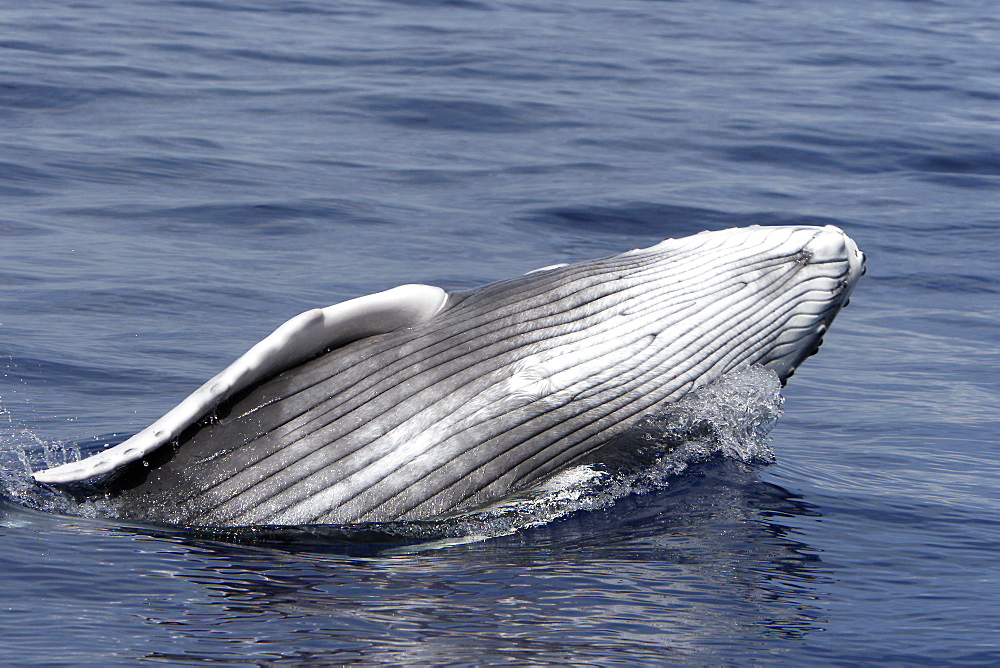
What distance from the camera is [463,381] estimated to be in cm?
809

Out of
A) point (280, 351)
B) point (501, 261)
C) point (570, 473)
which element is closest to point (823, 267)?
point (570, 473)

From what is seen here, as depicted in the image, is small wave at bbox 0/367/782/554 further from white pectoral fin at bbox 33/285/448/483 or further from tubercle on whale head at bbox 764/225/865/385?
white pectoral fin at bbox 33/285/448/483

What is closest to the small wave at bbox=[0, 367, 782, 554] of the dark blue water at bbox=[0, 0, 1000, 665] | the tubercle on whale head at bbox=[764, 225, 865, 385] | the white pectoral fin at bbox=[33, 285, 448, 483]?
the dark blue water at bbox=[0, 0, 1000, 665]

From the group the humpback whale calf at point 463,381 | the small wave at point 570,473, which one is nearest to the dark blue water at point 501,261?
the small wave at point 570,473

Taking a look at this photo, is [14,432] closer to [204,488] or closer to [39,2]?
[204,488]

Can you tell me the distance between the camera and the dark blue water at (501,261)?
21.4 ft

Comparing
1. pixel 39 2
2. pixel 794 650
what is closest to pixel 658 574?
pixel 794 650

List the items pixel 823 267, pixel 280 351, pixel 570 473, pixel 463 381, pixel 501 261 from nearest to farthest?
1. pixel 280 351
2. pixel 463 381
3. pixel 570 473
4. pixel 823 267
5. pixel 501 261

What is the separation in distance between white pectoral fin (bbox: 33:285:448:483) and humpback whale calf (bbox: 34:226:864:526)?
11 millimetres

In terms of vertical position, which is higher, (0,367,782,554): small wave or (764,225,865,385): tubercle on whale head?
(764,225,865,385): tubercle on whale head

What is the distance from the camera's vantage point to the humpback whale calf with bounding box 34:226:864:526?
24.7 feet

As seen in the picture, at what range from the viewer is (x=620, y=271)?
8.73 metres

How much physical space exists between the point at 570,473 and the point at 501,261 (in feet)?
24.0

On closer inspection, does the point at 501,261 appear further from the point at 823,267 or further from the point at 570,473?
the point at 570,473
